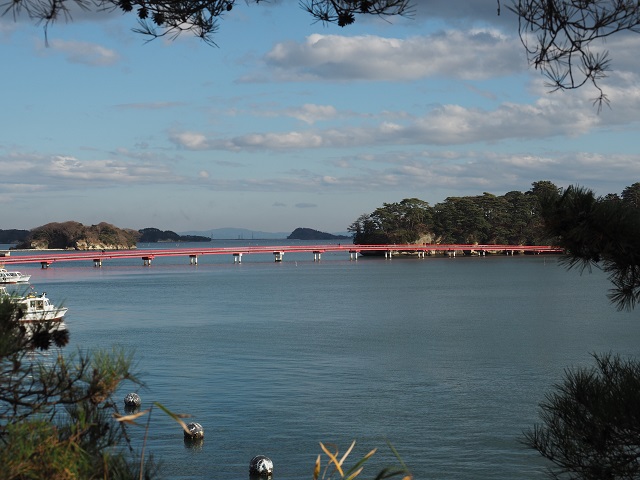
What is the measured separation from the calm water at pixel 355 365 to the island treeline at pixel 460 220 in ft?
204

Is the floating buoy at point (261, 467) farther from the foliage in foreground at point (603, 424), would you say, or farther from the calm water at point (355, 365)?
the foliage in foreground at point (603, 424)

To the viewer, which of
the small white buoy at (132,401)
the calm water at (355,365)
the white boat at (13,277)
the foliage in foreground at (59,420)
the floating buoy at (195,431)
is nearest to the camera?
the foliage in foreground at (59,420)

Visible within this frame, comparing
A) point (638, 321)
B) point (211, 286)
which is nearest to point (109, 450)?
point (638, 321)

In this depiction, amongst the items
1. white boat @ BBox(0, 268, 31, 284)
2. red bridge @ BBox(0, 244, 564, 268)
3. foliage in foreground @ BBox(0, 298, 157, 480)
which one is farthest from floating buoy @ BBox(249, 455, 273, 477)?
red bridge @ BBox(0, 244, 564, 268)

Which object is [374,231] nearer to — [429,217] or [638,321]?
[429,217]

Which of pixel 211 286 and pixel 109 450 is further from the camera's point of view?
pixel 211 286

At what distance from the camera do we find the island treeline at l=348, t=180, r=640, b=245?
122 metres

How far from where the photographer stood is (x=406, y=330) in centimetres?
3741

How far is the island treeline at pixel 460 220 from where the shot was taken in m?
122

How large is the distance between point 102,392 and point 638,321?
126ft

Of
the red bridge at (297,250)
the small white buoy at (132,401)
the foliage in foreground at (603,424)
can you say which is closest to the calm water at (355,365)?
the small white buoy at (132,401)

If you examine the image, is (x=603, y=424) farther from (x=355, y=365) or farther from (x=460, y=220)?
(x=460, y=220)

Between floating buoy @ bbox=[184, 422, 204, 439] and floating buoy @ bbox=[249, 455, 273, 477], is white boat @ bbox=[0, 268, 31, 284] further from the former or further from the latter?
floating buoy @ bbox=[249, 455, 273, 477]

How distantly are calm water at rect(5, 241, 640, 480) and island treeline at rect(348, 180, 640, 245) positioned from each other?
62.1 m
